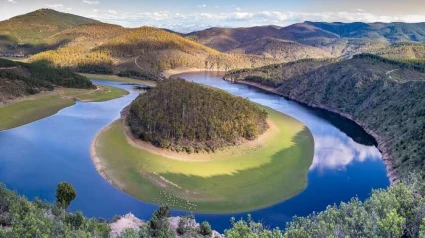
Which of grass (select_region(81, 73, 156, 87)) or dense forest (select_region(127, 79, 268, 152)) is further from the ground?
dense forest (select_region(127, 79, 268, 152))

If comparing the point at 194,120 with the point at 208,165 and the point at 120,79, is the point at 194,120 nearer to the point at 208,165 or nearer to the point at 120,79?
the point at 208,165

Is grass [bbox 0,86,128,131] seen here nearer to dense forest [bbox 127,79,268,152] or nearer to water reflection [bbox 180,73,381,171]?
dense forest [bbox 127,79,268,152]

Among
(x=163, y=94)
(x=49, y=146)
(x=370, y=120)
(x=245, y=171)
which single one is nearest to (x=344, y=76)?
(x=370, y=120)

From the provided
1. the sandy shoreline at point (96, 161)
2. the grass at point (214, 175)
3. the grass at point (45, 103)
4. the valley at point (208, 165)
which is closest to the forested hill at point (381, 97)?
the valley at point (208, 165)

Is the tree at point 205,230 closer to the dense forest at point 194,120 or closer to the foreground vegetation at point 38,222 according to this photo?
the foreground vegetation at point 38,222

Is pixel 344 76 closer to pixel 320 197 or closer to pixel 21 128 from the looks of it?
pixel 320 197

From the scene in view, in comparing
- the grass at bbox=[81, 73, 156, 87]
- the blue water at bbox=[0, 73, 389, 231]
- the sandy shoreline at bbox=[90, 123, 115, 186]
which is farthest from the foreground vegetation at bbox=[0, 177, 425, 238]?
the grass at bbox=[81, 73, 156, 87]

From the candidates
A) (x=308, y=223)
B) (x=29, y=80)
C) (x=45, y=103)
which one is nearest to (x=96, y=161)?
(x=308, y=223)
